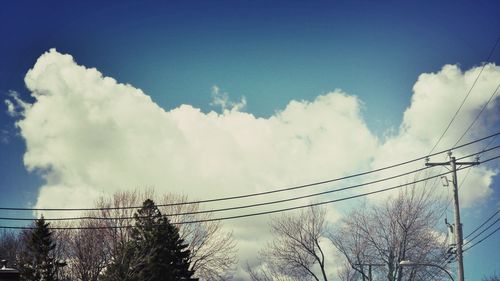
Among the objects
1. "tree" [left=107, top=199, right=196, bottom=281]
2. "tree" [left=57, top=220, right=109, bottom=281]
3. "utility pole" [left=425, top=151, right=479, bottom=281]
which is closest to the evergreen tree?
"tree" [left=57, top=220, right=109, bottom=281]

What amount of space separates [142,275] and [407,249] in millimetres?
21514

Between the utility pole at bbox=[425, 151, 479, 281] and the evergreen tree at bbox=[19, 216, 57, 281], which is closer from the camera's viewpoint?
the utility pole at bbox=[425, 151, 479, 281]

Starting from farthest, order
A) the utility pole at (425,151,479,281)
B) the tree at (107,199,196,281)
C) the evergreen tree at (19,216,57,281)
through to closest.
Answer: the evergreen tree at (19,216,57,281) < the tree at (107,199,196,281) < the utility pole at (425,151,479,281)

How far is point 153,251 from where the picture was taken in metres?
49.3

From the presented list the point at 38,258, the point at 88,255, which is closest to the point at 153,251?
the point at 88,255

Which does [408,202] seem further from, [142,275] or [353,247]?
[142,275]

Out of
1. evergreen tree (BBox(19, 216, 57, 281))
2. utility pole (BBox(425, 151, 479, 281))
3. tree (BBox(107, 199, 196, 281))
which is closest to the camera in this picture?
utility pole (BBox(425, 151, 479, 281))

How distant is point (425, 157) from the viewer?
2980cm

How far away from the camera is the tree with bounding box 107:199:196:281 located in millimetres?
47272

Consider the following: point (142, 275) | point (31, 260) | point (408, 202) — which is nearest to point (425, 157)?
point (408, 202)

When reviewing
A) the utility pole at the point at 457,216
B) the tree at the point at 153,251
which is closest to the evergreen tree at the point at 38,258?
the tree at the point at 153,251

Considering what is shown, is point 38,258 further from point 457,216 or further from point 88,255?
point 457,216

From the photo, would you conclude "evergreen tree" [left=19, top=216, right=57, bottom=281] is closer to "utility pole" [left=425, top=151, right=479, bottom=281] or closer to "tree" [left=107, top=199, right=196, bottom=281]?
"tree" [left=107, top=199, right=196, bottom=281]

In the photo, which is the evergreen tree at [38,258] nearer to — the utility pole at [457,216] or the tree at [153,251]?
the tree at [153,251]
